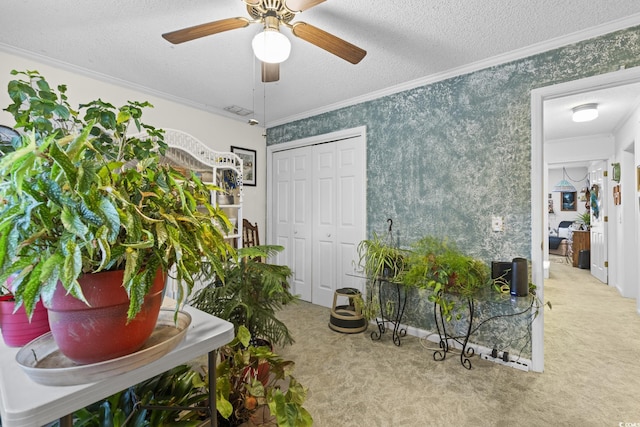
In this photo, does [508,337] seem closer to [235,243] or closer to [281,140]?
[235,243]

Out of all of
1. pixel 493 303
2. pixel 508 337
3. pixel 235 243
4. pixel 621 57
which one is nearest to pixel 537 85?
pixel 621 57

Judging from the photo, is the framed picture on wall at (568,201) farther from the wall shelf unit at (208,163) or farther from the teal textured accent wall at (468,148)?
the wall shelf unit at (208,163)

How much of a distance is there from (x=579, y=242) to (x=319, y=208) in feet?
19.5

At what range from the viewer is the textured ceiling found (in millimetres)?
1771

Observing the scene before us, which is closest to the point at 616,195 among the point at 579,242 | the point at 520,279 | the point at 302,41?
the point at 579,242

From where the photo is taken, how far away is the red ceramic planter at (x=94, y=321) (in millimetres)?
533

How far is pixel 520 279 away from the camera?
2.06 metres

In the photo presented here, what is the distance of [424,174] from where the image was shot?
2754 millimetres

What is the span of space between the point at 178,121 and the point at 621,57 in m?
3.79

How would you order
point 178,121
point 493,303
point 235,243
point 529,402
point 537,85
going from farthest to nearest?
point 235,243 < point 178,121 < point 493,303 < point 537,85 < point 529,402

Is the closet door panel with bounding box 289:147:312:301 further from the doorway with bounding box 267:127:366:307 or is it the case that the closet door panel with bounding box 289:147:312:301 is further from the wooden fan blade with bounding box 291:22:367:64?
the wooden fan blade with bounding box 291:22:367:64

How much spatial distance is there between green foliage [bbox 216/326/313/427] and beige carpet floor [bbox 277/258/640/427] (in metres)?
0.71

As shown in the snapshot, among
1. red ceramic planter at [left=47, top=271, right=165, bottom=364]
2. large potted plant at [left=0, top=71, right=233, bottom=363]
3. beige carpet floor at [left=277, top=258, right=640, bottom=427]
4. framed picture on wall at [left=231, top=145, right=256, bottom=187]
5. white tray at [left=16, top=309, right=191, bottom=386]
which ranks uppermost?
framed picture on wall at [left=231, top=145, right=256, bottom=187]

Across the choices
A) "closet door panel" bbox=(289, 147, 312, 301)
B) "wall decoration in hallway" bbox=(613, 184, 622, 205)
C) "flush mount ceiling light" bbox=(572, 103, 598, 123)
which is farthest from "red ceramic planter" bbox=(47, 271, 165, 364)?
"wall decoration in hallway" bbox=(613, 184, 622, 205)
